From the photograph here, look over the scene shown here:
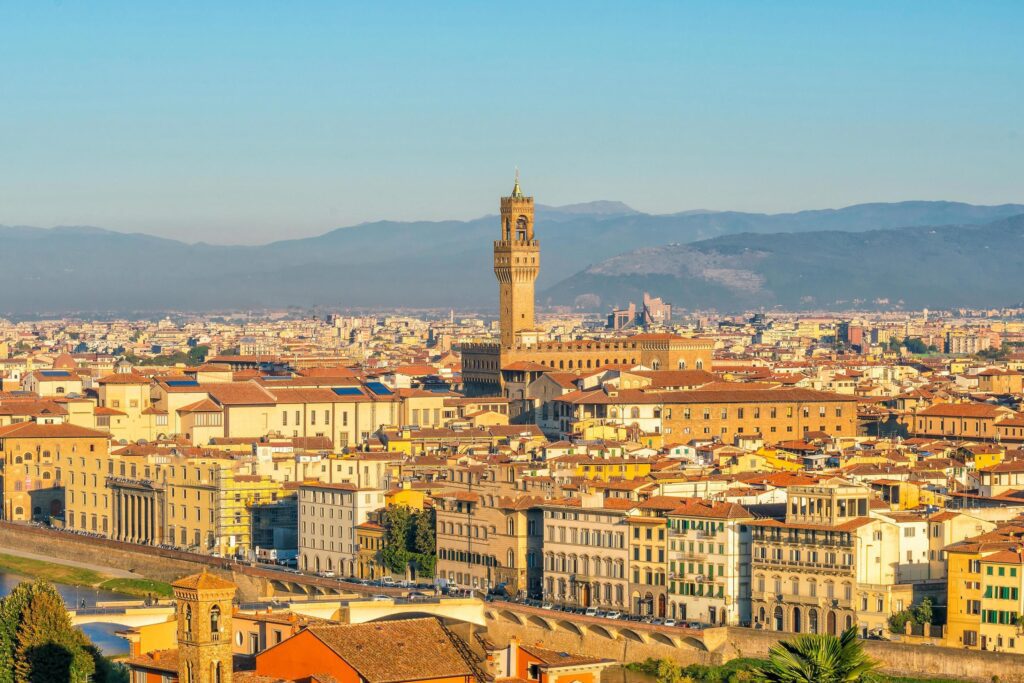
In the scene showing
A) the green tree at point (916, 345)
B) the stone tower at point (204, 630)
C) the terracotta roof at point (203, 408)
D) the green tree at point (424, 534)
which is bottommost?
the green tree at point (916, 345)

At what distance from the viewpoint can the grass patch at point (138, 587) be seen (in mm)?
51312

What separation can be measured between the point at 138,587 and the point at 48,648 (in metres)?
23.0

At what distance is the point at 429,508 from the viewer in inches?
1941

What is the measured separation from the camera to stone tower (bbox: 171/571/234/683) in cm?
2403

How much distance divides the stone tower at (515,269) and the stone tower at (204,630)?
55.3m

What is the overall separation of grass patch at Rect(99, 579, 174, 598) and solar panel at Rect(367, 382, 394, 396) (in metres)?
21.6

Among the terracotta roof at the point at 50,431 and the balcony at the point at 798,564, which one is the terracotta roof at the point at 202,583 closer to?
the balcony at the point at 798,564

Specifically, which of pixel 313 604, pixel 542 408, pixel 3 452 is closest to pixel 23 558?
pixel 3 452

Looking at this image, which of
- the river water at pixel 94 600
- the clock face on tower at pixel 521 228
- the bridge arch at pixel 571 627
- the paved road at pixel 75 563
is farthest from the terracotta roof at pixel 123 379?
the bridge arch at pixel 571 627

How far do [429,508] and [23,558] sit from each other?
43.7 ft

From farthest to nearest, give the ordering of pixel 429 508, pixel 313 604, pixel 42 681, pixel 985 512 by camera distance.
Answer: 1. pixel 429 508
2. pixel 985 512
3. pixel 313 604
4. pixel 42 681

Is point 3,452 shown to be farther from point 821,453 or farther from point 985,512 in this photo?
point 985,512

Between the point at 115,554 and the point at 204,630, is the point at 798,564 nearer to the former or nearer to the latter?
the point at 204,630

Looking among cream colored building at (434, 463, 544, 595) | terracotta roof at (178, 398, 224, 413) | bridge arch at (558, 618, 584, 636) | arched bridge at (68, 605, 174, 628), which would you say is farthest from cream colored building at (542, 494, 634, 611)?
terracotta roof at (178, 398, 224, 413)
